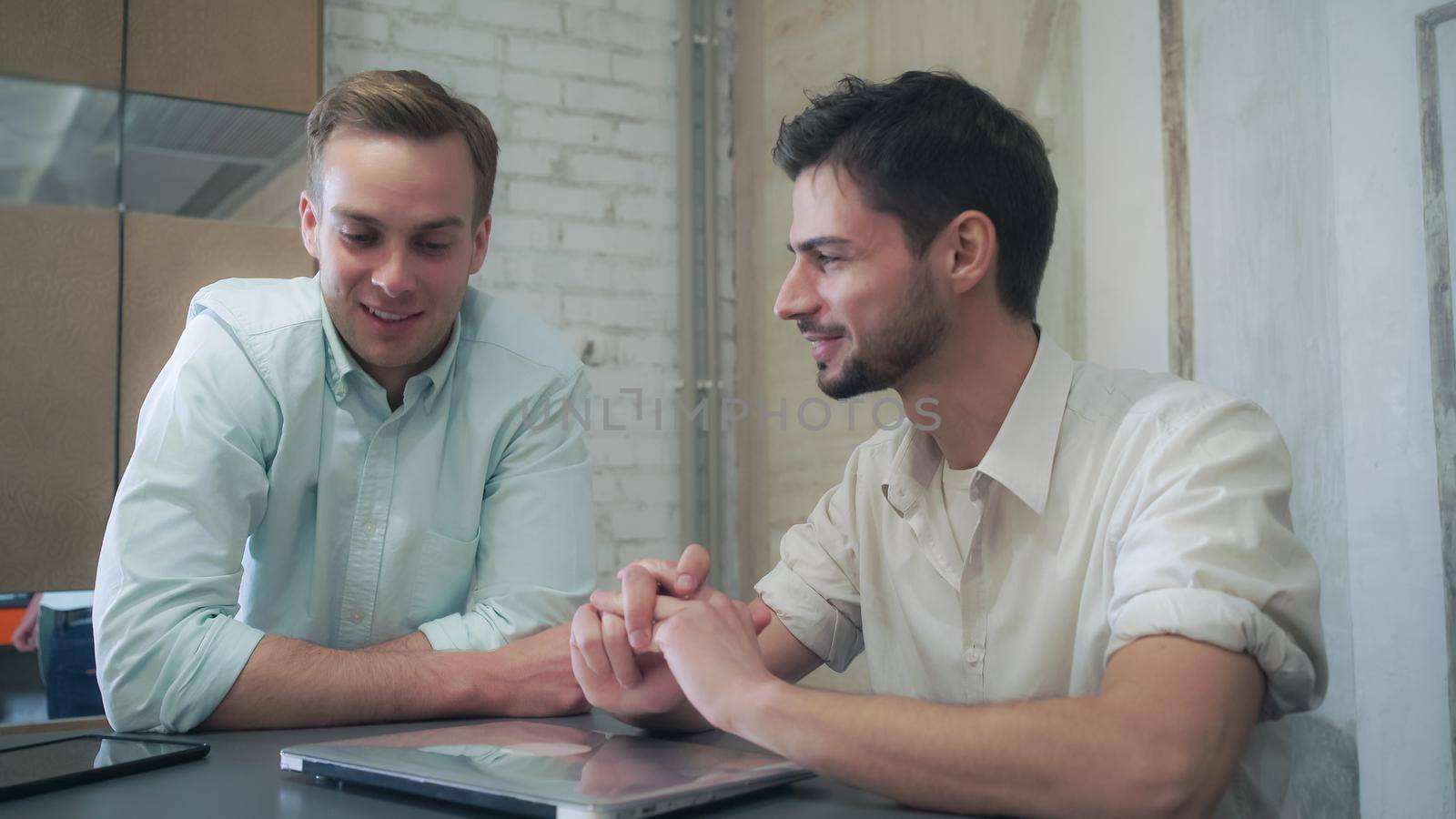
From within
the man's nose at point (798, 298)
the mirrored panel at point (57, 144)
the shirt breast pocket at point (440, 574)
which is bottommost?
the shirt breast pocket at point (440, 574)

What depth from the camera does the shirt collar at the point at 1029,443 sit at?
3.85ft

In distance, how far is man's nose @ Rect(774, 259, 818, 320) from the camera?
1.33 metres

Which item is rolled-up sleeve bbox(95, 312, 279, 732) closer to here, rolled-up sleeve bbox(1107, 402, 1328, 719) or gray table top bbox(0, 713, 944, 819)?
gray table top bbox(0, 713, 944, 819)

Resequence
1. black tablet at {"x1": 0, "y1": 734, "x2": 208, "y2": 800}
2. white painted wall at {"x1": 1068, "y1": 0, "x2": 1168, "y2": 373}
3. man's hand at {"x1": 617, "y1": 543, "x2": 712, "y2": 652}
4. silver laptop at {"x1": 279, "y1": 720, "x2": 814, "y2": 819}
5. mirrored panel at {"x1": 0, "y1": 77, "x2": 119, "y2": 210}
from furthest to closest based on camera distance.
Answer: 1. mirrored panel at {"x1": 0, "y1": 77, "x2": 119, "y2": 210}
2. white painted wall at {"x1": 1068, "y1": 0, "x2": 1168, "y2": 373}
3. man's hand at {"x1": 617, "y1": 543, "x2": 712, "y2": 652}
4. black tablet at {"x1": 0, "y1": 734, "x2": 208, "y2": 800}
5. silver laptop at {"x1": 279, "y1": 720, "x2": 814, "y2": 819}

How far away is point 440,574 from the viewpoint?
1.55 m

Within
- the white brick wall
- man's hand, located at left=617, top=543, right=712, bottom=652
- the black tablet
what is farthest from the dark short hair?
the white brick wall

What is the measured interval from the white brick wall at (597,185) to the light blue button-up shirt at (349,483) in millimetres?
1691

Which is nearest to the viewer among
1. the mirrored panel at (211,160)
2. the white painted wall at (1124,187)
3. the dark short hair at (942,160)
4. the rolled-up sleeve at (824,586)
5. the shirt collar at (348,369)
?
the dark short hair at (942,160)

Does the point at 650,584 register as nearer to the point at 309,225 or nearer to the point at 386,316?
the point at 386,316

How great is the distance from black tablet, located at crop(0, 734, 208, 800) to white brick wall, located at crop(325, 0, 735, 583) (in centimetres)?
230

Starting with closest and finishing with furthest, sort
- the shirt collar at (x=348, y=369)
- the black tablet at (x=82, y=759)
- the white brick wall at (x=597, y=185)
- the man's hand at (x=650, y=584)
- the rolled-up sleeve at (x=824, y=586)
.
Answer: the black tablet at (x=82, y=759), the man's hand at (x=650, y=584), the rolled-up sleeve at (x=824, y=586), the shirt collar at (x=348, y=369), the white brick wall at (x=597, y=185)

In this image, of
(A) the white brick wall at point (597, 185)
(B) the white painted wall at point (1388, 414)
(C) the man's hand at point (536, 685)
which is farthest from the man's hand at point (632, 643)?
(A) the white brick wall at point (597, 185)

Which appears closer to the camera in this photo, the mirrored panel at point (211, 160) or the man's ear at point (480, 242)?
the man's ear at point (480, 242)

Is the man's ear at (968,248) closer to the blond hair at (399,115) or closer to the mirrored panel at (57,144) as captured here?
the blond hair at (399,115)
